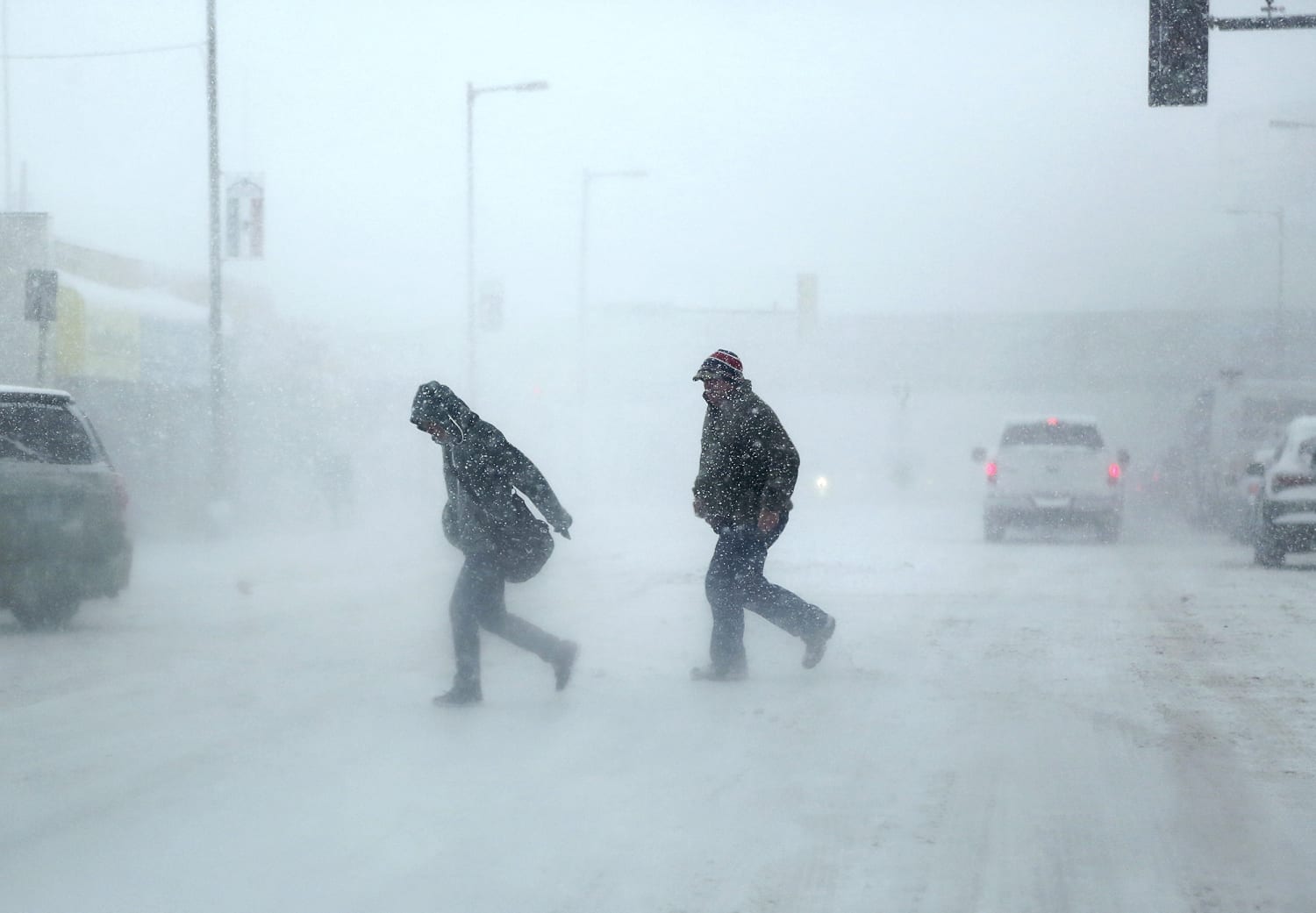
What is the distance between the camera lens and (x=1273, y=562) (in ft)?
63.5

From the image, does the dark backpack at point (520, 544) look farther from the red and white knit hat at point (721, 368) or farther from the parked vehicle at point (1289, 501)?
the parked vehicle at point (1289, 501)

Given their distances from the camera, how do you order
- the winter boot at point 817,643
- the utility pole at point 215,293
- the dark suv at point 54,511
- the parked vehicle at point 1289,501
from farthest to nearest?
the utility pole at point 215,293
the parked vehicle at point 1289,501
the dark suv at point 54,511
the winter boot at point 817,643

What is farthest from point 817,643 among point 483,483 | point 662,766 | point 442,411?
point 662,766

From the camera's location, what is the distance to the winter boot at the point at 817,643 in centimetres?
931

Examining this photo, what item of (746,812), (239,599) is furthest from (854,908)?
(239,599)

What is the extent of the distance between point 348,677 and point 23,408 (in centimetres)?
394

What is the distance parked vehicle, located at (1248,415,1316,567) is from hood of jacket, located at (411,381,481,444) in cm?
1315

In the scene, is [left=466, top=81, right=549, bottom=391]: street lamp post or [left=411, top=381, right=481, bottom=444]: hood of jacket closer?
[left=411, top=381, right=481, bottom=444]: hood of jacket

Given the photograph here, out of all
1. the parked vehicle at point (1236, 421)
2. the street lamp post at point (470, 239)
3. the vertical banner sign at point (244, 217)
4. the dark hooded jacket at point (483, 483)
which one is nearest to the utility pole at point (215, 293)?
the vertical banner sign at point (244, 217)

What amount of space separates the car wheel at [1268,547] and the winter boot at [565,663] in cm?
1248

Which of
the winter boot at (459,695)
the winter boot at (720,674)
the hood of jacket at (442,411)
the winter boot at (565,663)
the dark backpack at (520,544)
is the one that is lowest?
the winter boot at (720,674)

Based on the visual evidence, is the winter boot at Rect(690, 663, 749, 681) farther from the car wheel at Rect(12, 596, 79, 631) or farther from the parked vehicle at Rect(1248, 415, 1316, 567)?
the parked vehicle at Rect(1248, 415, 1316, 567)

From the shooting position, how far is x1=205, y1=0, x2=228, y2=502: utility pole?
23734 mm

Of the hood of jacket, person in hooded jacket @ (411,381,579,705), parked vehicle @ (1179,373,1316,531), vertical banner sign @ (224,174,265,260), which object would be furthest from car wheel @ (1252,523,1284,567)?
vertical banner sign @ (224,174,265,260)
